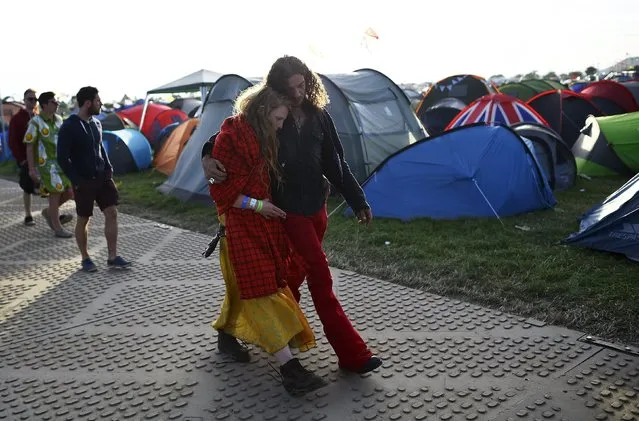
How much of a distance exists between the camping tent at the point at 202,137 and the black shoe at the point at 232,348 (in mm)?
5432

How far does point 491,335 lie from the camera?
145 inches

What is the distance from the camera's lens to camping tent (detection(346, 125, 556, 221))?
22.8ft

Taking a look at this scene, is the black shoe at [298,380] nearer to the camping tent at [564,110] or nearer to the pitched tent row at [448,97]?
the camping tent at [564,110]

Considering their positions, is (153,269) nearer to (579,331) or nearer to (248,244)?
(248,244)

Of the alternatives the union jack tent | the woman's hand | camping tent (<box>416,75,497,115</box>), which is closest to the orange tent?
the union jack tent

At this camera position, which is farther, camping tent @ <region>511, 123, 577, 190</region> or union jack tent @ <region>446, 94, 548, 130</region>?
union jack tent @ <region>446, 94, 548, 130</region>

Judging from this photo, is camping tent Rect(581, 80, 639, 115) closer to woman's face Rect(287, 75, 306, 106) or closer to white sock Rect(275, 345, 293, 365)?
woman's face Rect(287, 75, 306, 106)

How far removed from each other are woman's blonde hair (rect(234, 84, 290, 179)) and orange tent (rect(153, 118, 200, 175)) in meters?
9.71

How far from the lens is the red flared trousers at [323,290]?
3.13m

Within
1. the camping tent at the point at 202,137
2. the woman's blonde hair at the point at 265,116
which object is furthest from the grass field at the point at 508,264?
the woman's blonde hair at the point at 265,116

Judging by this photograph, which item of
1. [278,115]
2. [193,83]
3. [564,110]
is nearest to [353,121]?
[278,115]

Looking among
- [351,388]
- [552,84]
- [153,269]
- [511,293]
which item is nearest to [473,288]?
[511,293]

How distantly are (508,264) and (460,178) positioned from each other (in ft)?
6.85

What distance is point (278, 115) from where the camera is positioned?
301 cm
